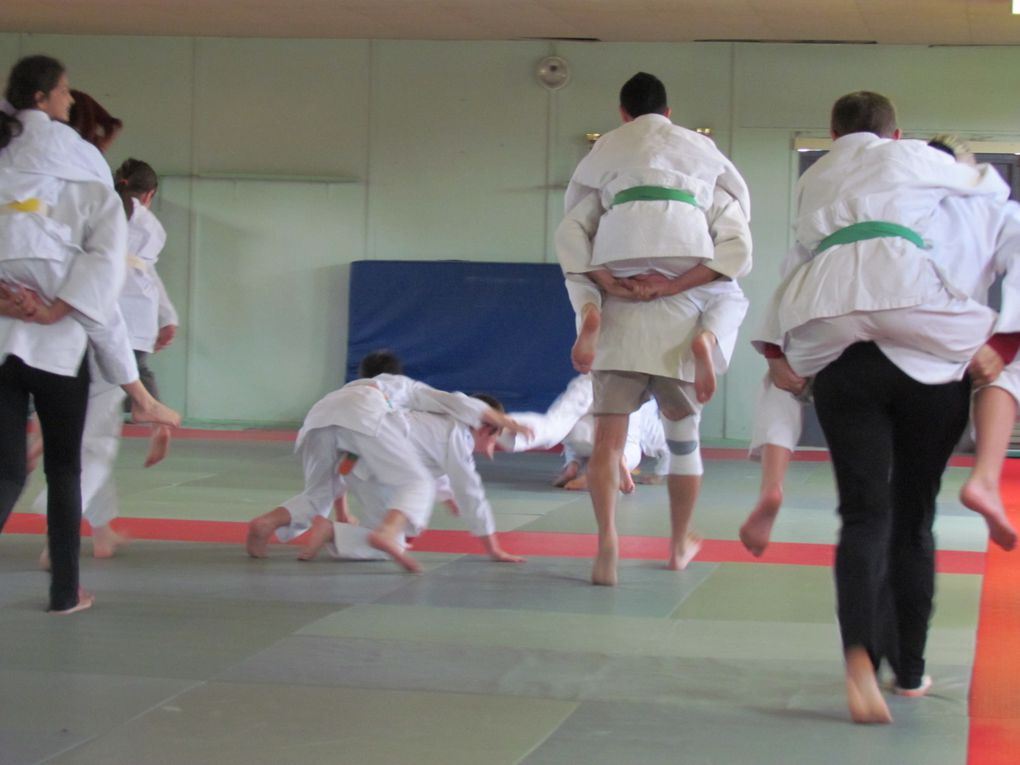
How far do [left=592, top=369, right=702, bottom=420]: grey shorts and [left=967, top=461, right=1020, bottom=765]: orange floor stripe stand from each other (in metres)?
1.21

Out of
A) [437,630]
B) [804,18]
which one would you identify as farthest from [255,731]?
[804,18]

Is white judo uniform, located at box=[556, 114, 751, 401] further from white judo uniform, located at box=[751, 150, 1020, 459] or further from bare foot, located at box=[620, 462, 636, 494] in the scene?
bare foot, located at box=[620, 462, 636, 494]

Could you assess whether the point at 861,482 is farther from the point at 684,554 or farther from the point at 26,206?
the point at 26,206

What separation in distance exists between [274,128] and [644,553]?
24.2ft

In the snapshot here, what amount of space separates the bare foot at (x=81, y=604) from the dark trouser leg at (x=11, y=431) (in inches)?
17.4

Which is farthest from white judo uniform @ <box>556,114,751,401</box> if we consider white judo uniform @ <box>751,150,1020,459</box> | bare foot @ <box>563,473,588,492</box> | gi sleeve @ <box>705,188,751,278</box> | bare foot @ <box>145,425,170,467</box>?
bare foot @ <box>563,473,588,492</box>

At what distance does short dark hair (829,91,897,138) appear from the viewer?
334cm

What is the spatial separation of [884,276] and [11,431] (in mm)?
2392

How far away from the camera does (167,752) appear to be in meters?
2.80

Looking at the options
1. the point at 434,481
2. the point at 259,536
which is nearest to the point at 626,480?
the point at 434,481

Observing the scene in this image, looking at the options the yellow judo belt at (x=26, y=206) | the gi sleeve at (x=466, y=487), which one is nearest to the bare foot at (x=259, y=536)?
the gi sleeve at (x=466, y=487)

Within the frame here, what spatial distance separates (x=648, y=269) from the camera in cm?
469

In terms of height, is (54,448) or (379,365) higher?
(379,365)

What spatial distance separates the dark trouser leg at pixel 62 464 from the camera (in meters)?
3.93
